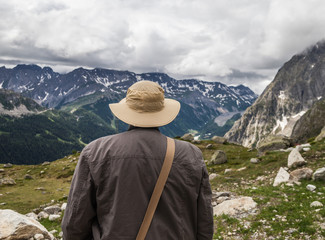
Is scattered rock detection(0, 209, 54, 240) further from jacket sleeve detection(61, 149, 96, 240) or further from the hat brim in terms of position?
the hat brim

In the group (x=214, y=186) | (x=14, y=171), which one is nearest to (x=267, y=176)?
(x=214, y=186)

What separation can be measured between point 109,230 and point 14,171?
2616 inches

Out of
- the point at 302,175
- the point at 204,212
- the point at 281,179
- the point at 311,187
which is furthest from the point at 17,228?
the point at 302,175

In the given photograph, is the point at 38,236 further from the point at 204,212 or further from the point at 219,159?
the point at 219,159

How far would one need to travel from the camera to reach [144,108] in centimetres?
424

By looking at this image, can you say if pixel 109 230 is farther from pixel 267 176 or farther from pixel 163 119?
pixel 267 176

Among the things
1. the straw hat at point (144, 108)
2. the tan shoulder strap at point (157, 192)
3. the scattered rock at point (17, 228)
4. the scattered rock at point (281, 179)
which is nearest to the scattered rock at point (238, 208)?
the scattered rock at point (281, 179)

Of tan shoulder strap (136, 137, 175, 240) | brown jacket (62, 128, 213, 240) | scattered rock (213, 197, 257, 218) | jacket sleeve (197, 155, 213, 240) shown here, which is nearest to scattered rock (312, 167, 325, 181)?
scattered rock (213, 197, 257, 218)

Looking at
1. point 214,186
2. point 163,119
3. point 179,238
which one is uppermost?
point 163,119

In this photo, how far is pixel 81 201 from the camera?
12.9 feet

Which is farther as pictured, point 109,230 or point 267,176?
point 267,176

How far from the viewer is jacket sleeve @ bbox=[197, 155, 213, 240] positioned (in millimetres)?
4504

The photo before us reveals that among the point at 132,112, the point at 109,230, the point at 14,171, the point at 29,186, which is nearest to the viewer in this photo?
the point at 109,230

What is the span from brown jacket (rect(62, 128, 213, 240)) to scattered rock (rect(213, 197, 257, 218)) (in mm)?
10347
